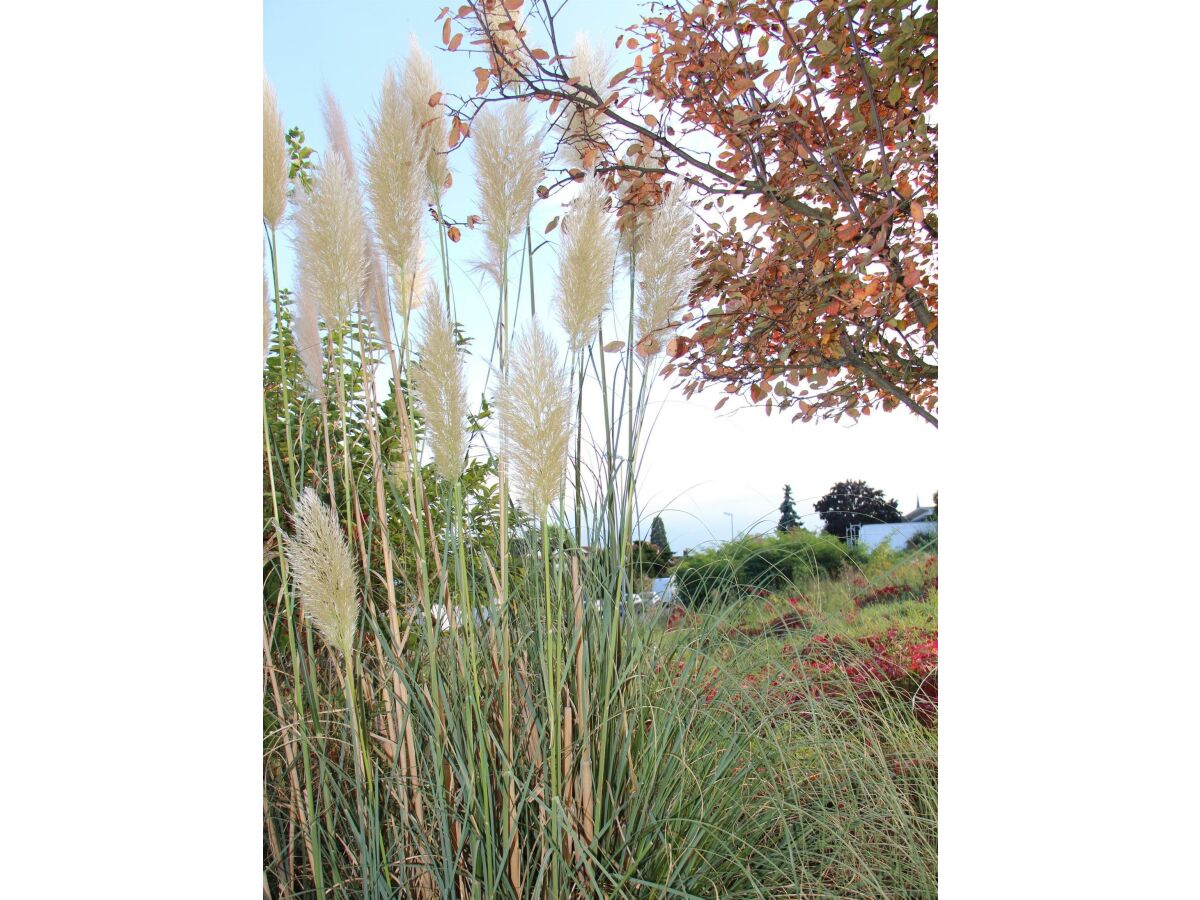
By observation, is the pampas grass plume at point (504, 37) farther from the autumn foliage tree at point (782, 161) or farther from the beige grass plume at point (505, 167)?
the beige grass plume at point (505, 167)

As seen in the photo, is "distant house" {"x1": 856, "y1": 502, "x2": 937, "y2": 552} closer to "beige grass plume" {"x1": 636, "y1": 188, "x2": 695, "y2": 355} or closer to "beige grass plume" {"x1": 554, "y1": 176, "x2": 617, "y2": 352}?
"beige grass plume" {"x1": 636, "y1": 188, "x2": 695, "y2": 355}

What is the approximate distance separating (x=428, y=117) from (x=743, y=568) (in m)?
1.35

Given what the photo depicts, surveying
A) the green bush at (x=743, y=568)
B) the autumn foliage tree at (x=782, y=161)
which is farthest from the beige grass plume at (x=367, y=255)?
the green bush at (x=743, y=568)

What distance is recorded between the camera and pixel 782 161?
7.82 ft

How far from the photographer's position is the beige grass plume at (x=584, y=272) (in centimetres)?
135

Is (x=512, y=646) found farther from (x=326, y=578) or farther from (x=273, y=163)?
(x=273, y=163)

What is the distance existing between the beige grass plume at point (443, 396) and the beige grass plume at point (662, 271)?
362 millimetres

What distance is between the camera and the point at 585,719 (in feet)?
4.72

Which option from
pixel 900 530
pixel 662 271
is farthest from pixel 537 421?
pixel 900 530

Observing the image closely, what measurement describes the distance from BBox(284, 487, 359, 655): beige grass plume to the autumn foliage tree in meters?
0.99
